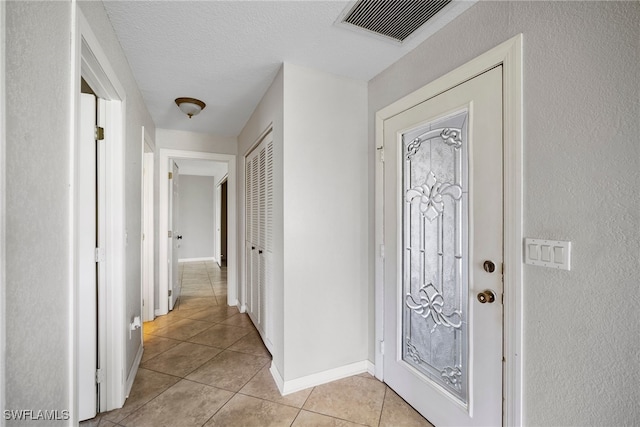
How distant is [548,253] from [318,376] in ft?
5.47

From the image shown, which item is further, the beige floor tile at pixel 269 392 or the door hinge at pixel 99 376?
the beige floor tile at pixel 269 392

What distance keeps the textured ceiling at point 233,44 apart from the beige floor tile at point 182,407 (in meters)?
2.29

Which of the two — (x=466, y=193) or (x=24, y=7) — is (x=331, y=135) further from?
(x=24, y=7)

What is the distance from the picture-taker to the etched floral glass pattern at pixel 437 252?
149 cm

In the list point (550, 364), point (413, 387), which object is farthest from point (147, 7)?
point (413, 387)

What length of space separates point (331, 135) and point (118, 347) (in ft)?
6.59

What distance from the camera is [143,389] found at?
1.97 metres

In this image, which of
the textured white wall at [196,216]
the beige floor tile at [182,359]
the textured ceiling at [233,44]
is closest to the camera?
the textured ceiling at [233,44]

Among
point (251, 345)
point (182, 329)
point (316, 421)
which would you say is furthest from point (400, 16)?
point (182, 329)

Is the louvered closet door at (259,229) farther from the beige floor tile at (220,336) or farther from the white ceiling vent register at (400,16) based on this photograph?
the white ceiling vent register at (400,16)

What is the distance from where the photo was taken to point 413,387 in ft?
5.84

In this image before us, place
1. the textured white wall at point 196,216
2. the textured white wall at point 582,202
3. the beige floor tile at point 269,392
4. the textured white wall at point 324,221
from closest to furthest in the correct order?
the textured white wall at point 582,202 < the beige floor tile at point 269,392 < the textured white wall at point 324,221 < the textured white wall at point 196,216

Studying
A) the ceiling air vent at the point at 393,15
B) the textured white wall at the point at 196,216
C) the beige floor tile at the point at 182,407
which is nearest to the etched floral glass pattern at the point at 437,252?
the ceiling air vent at the point at 393,15

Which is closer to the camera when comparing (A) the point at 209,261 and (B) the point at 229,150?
(B) the point at 229,150
